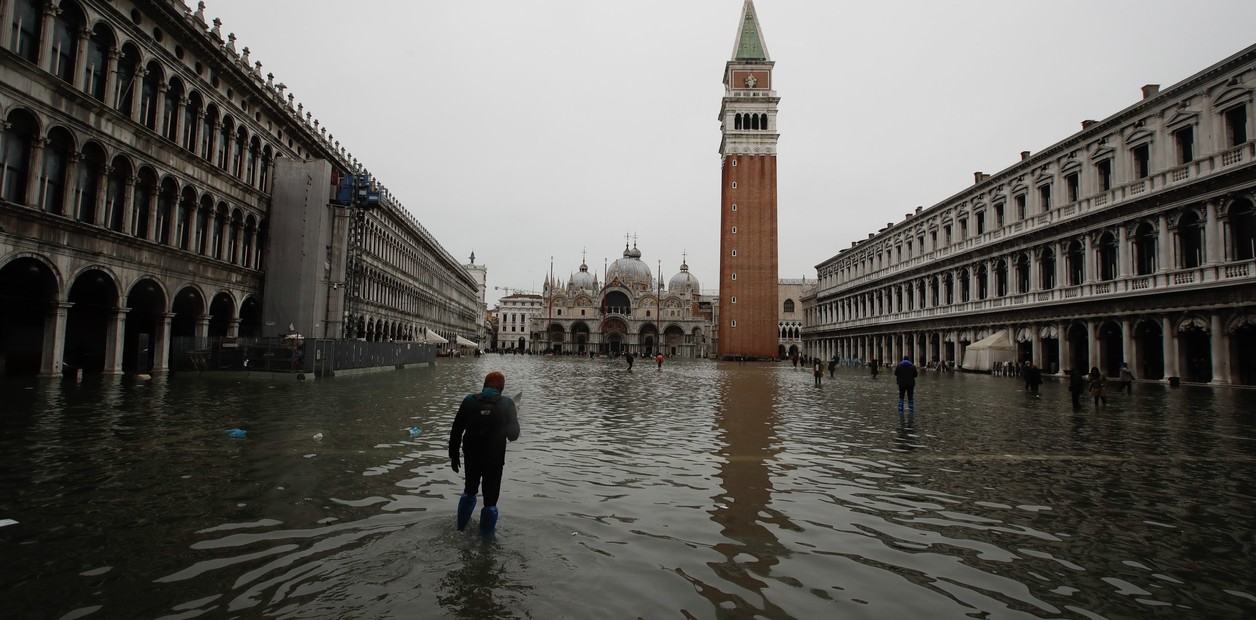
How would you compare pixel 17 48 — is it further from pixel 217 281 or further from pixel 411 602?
pixel 411 602

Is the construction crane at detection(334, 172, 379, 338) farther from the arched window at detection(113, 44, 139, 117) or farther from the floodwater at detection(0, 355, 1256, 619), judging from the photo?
the floodwater at detection(0, 355, 1256, 619)

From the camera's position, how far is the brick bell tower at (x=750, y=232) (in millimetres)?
78062

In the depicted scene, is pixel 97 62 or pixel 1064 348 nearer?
pixel 97 62

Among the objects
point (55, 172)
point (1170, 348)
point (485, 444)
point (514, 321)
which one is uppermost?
point (514, 321)

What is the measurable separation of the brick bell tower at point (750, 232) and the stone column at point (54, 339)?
212 ft

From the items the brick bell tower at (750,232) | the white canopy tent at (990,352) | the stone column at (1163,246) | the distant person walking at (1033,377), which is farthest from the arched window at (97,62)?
the brick bell tower at (750,232)

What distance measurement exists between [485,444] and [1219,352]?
103 feet

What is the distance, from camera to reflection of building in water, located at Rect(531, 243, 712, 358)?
111 metres

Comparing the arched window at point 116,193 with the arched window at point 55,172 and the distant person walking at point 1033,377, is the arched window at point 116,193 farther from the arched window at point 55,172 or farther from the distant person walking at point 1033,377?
the distant person walking at point 1033,377

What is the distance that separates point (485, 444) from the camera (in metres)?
5.83

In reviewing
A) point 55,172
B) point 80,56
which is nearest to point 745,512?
point 55,172

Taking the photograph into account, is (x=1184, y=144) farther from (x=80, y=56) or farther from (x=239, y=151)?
(x=239, y=151)

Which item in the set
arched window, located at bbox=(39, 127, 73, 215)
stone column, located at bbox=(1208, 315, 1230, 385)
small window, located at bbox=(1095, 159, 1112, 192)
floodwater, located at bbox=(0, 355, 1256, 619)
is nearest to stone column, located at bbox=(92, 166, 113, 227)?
arched window, located at bbox=(39, 127, 73, 215)

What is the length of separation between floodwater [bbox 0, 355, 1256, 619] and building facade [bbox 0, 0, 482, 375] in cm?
1034
